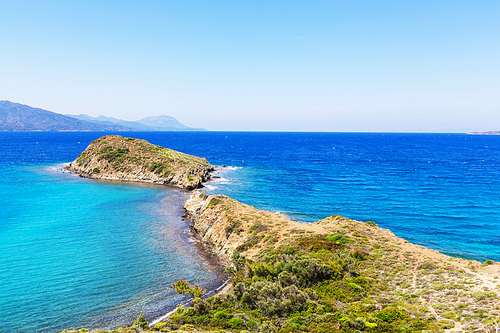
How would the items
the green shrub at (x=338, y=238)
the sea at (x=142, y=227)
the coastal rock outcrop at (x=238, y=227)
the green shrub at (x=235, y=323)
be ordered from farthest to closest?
1. the coastal rock outcrop at (x=238, y=227)
2. the green shrub at (x=338, y=238)
3. the sea at (x=142, y=227)
4. the green shrub at (x=235, y=323)

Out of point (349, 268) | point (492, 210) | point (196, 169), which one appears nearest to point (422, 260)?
point (349, 268)

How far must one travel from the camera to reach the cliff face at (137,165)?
79188mm

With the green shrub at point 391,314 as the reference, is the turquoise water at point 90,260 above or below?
below

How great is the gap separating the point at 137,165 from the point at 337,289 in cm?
7950

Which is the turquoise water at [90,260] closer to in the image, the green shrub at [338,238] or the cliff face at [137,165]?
the green shrub at [338,238]

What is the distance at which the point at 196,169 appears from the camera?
8256 cm

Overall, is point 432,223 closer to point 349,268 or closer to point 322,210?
point 322,210

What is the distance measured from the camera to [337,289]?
71.0ft

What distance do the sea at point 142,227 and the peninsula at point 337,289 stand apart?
4.91 m

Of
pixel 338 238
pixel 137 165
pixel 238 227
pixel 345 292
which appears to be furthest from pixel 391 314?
pixel 137 165

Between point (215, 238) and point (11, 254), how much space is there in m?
25.0

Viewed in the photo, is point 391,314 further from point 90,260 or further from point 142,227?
point 142,227

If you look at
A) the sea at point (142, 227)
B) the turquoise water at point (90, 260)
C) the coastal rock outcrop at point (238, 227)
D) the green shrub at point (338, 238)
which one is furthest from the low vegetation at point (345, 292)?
the sea at point (142, 227)

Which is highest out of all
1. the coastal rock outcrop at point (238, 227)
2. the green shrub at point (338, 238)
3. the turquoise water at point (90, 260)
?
the green shrub at point (338, 238)
